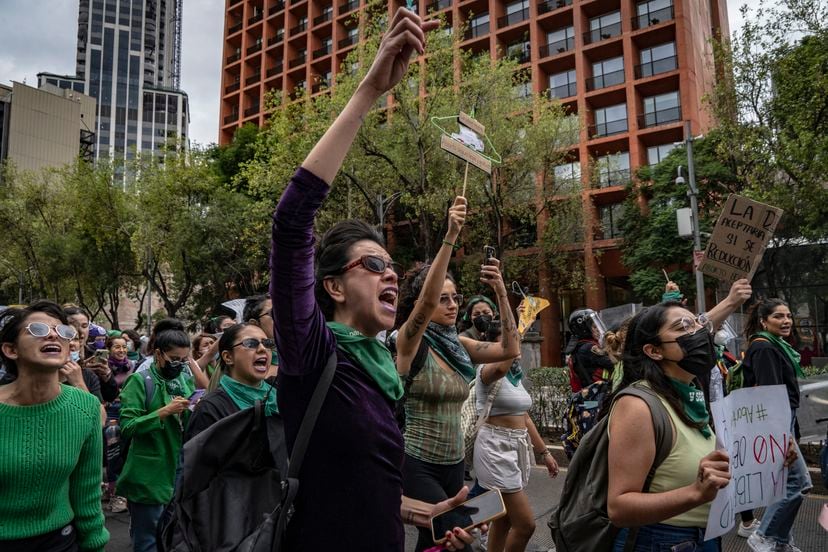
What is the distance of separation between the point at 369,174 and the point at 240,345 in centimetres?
1814

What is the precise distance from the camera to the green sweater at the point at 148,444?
380 cm

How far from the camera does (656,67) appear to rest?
29.4 meters

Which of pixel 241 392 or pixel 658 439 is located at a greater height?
pixel 241 392

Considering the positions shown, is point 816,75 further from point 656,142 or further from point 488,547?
point 488,547

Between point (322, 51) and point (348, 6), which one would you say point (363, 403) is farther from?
point (348, 6)

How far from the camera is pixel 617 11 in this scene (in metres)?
31.2

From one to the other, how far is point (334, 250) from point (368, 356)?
1.14ft

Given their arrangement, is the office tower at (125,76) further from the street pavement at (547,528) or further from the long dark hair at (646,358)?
the long dark hair at (646,358)

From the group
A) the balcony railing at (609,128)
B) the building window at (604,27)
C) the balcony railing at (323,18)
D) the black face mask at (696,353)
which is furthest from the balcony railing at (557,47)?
the black face mask at (696,353)

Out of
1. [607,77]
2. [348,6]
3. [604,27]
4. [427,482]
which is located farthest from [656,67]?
[427,482]

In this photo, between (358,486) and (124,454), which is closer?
(358,486)

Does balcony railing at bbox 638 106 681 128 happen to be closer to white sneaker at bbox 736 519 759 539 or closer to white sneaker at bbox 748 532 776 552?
white sneaker at bbox 736 519 759 539

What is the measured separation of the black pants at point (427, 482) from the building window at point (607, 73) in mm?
30383

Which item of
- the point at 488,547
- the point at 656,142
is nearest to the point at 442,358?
the point at 488,547
